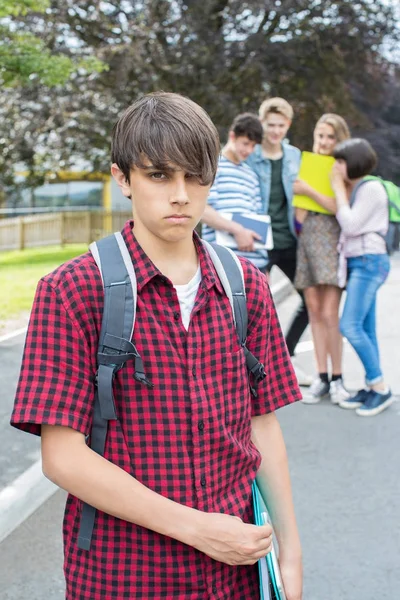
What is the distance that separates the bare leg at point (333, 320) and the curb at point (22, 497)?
261cm

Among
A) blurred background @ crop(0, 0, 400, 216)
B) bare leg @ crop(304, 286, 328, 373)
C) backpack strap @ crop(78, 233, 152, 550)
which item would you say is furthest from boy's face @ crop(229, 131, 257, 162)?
blurred background @ crop(0, 0, 400, 216)

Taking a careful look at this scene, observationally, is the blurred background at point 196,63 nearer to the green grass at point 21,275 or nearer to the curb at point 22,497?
the green grass at point 21,275

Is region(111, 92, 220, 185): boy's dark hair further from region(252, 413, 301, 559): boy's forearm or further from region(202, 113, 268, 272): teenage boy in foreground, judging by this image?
region(202, 113, 268, 272): teenage boy in foreground

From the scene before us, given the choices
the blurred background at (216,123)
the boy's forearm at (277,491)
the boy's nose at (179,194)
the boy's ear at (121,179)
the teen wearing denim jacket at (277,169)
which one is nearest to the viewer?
the boy's nose at (179,194)

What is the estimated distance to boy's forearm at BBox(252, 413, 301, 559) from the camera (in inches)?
77.5

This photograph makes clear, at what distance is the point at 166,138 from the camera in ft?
5.70

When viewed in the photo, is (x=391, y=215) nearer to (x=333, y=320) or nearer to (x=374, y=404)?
(x=333, y=320)

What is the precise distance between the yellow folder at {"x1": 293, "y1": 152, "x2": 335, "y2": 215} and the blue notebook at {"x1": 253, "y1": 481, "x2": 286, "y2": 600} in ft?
16.0

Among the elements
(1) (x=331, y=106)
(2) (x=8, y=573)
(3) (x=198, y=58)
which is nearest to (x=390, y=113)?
(1) (x=331, y=106)

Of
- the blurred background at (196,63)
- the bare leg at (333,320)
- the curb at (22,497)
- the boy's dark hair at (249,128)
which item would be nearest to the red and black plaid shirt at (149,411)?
the curb at (22,497)

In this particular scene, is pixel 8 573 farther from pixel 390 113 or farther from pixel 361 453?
pixel 390 113

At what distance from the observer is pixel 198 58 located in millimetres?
21203

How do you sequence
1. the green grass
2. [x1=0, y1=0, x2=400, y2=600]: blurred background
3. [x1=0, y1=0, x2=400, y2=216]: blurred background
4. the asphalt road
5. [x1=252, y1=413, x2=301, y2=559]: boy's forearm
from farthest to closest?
[x1=0, y1=0, x2=400, y2=216]: blurred background < the green grass < [x1=0, y1=0, x2=400, y2=600]: blurred background < the asphalt road < [x1=252, y1=413, x2=301, y2=559]: boy's forearm

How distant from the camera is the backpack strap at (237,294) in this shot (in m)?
1.89
